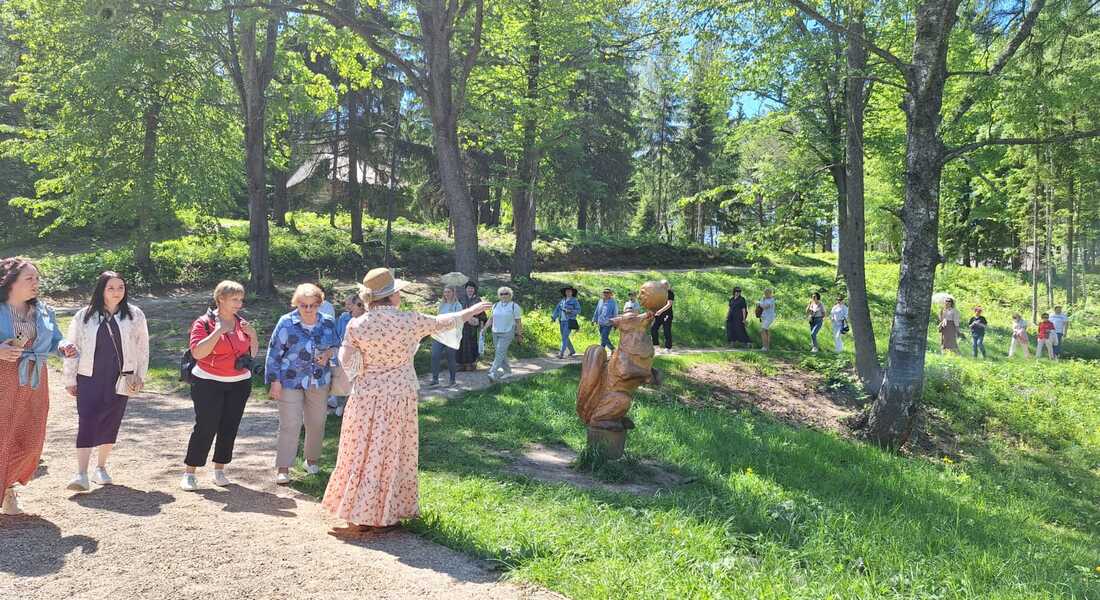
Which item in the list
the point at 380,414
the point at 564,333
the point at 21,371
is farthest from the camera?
the point at 564,333

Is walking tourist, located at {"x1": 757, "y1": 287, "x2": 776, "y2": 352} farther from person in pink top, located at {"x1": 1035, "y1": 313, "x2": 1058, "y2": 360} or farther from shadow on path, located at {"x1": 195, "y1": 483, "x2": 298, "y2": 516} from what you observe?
shadow on path, located at {"x1": 195, "y1": 483, "x2": 298, "y2": 516}

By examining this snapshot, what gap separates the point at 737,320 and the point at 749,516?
1330 centimetres

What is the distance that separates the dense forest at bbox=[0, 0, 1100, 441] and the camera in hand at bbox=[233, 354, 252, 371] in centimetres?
810

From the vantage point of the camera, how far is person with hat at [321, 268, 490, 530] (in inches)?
190

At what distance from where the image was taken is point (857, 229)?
1314 centimetres

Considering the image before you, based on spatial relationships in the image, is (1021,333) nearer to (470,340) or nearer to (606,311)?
(606,311)

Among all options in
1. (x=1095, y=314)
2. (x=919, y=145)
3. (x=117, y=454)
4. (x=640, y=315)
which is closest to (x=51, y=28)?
(x=117, y=454)

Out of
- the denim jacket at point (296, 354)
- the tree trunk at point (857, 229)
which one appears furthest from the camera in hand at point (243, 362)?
the tree trunk at point (857, 229)

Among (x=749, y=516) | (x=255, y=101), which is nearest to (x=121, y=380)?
(x=749, y=516)

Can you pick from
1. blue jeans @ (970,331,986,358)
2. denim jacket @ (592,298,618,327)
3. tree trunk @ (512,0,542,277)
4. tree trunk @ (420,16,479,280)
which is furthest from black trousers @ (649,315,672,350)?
blue jeans @ (970,331,986,358)

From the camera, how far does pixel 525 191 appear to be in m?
22.3

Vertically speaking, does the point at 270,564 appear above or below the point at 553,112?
below

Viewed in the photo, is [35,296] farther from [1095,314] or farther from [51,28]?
[1095,314]

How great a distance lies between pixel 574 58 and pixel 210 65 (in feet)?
31.0
